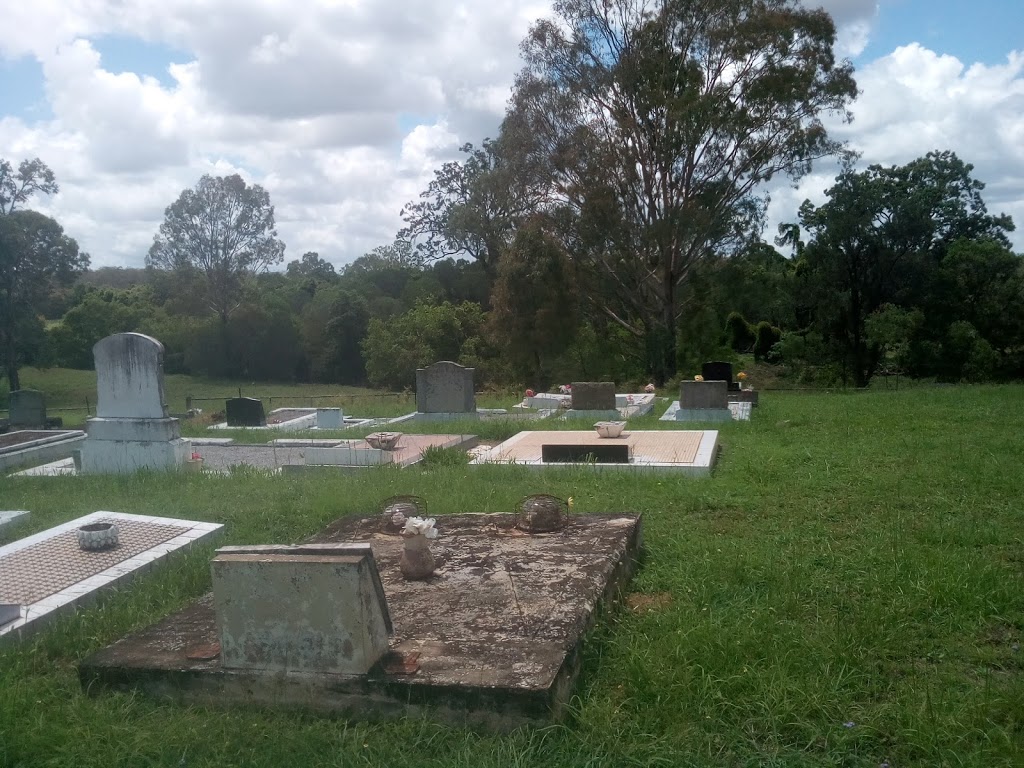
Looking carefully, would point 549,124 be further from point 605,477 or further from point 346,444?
point 605,477

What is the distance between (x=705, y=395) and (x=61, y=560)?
10.7 metres

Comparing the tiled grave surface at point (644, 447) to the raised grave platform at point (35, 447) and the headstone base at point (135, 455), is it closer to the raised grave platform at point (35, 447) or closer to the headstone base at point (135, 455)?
the headstone base at point (135, 455)

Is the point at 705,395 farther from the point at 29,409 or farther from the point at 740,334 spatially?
the point at 740,334

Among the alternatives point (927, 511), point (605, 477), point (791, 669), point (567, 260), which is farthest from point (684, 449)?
point (567, 260)

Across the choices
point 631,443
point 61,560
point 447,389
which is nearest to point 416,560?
point 61,560

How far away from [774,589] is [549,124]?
22.9 metres

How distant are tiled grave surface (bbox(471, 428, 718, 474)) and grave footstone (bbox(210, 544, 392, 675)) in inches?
228

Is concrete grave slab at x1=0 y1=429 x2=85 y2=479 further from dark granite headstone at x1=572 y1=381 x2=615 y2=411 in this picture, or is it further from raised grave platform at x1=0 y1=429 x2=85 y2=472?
dark granite headstone at x1=572 y1=381 x2=615 y2=411

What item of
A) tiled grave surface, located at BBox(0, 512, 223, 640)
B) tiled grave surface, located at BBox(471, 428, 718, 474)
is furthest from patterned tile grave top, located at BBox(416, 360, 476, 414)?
tiled grave surface, located at BBox(0, 512, 223, 640)

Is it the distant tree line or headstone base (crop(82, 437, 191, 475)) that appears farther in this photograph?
the distant tree line

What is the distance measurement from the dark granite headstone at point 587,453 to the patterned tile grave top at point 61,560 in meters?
4.31

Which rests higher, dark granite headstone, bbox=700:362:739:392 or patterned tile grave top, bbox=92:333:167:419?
patterned tile grave top, bbox=92:333:167:419

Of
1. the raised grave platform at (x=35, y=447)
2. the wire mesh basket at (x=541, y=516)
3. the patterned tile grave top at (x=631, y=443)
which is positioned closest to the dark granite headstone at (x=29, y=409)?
the raised grave platform at (x=35, y=447)

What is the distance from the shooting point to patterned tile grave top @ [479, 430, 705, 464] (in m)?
9.84
